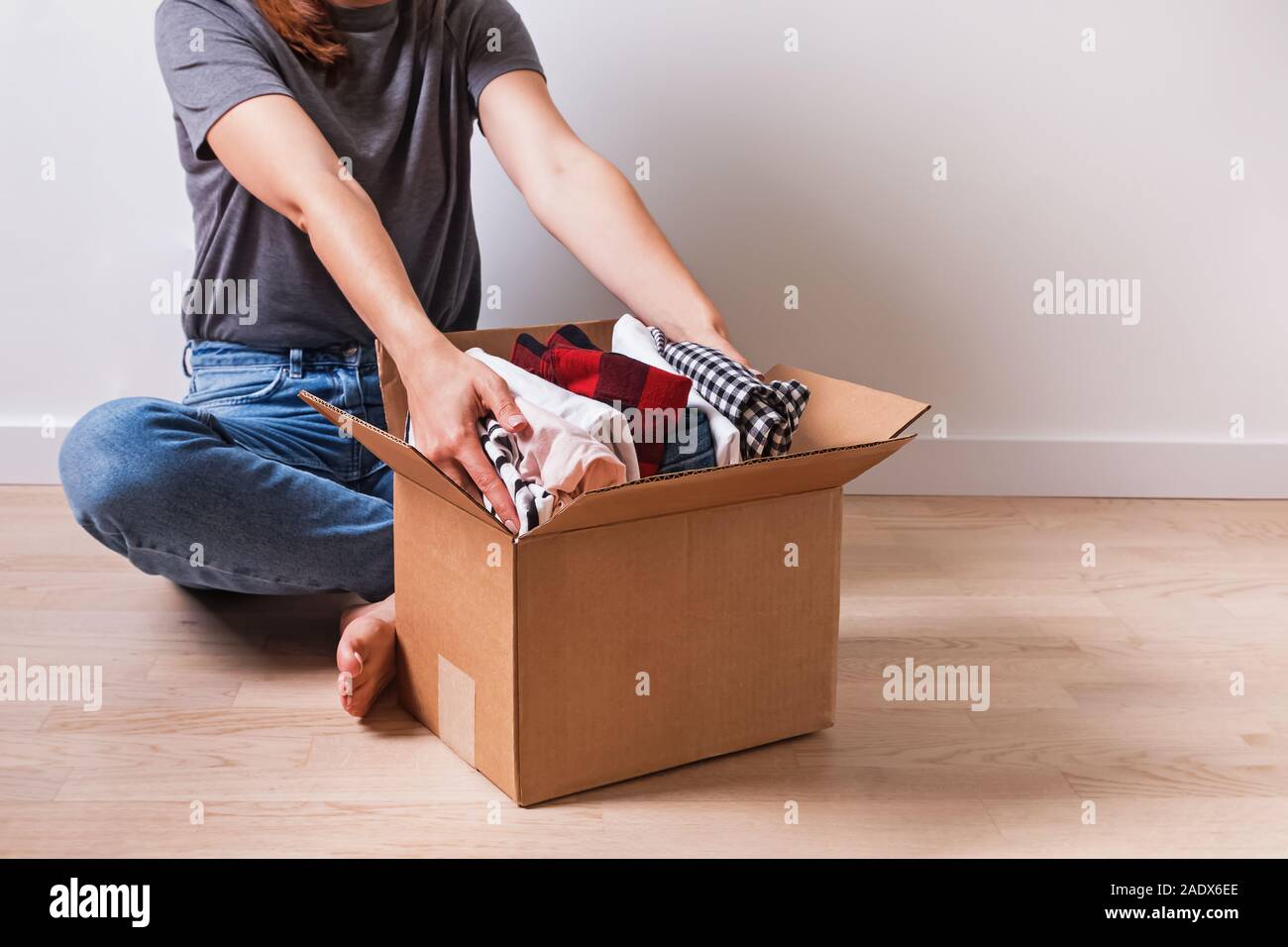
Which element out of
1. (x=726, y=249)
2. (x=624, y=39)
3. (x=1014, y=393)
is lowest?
(x=1014, y=393)

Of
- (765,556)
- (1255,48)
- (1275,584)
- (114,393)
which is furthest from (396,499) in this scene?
(1255,48)

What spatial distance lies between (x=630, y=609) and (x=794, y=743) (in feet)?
0.77

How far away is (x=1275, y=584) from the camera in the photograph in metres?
1.51

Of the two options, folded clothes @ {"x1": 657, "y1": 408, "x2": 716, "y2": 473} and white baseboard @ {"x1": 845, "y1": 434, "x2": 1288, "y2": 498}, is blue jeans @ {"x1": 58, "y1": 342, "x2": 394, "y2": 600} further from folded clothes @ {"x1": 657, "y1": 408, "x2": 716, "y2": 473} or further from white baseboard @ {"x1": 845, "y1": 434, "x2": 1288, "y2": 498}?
white baseboard @ {"x1": 845, "y1": 434, "x2": 1288, "y2": 498}

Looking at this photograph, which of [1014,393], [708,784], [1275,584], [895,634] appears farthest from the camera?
[1014,393]

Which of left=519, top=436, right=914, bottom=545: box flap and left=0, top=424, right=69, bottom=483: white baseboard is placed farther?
left=0, top=424, right=69, bottom=483: white baseboard

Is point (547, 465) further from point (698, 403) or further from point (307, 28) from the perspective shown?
point (307, 28)

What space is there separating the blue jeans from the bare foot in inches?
3.3

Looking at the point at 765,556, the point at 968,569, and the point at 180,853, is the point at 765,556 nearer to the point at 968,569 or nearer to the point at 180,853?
the point at 180,853

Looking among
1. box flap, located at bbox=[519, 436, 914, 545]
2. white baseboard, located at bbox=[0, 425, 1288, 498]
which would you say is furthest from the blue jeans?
white baseboard, located at bbox=[0, 425, 1288, 498]

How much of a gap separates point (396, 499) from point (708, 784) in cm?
37

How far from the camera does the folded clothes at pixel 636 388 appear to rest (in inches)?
38.4

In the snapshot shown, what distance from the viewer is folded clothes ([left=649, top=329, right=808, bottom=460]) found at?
0.99 meters

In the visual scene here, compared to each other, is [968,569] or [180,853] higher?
[968,569]
